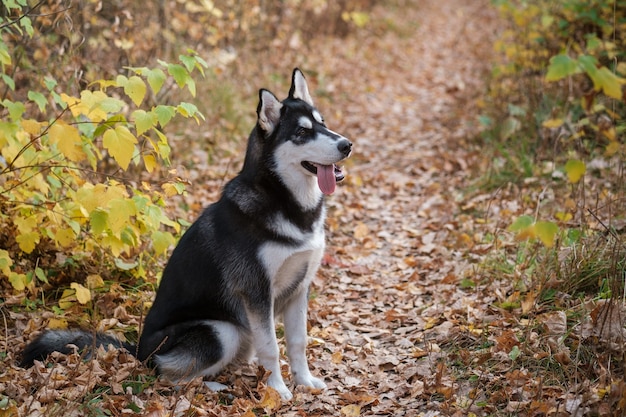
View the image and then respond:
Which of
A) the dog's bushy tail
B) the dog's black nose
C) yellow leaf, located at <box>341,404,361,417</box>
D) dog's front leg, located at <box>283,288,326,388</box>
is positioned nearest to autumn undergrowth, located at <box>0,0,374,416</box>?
the dog's bushy tail

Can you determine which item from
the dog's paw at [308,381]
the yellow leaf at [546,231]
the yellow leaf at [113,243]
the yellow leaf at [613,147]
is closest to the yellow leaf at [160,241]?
the yellow leaf at [113,243]

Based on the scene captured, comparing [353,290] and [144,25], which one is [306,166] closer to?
[353,290]

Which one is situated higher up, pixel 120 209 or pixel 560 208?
pixel 120 209

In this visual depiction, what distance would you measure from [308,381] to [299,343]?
0.91 ft

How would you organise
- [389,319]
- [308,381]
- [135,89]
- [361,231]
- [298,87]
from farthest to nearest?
[361,231]
[389,319]
[298,87]
[308,381]
[135,89]

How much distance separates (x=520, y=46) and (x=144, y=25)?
545cm

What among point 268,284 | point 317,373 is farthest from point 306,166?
point 317,373

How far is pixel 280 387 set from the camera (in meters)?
4.28

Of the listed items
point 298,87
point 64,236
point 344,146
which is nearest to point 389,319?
point 344,146

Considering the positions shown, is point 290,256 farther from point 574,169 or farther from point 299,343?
point 574,169

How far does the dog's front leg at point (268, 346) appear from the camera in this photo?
4156 mm

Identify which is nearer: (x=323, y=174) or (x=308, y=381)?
(x=323, y=174)

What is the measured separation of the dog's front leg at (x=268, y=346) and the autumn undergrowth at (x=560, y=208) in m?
1.39

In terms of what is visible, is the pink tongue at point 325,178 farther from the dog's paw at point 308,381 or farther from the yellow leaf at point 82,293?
the yellow leaf at point 82,293
